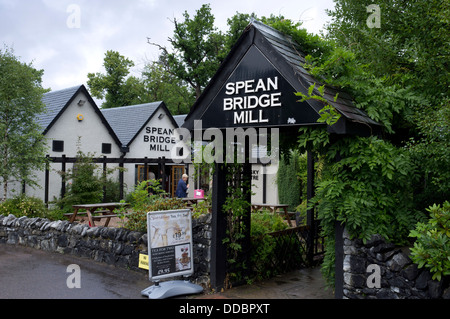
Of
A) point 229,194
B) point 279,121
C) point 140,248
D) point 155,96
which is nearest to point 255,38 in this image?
point 279,121

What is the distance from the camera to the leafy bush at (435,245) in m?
4.28

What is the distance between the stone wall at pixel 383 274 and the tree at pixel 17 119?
10.5 meters

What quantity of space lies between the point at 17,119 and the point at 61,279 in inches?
278

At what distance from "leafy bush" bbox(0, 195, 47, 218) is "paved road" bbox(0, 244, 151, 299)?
225 centimetres

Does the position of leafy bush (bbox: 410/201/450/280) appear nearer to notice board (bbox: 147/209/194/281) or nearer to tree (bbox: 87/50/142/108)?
notice board (bbox: 147/209/194/281)

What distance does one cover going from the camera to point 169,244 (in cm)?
665

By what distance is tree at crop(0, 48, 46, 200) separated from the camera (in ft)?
40.3

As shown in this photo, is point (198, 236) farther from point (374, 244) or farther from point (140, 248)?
point (374, 244)

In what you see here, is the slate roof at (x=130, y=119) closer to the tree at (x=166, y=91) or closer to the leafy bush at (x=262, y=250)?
the tree at (x=166, y=91)

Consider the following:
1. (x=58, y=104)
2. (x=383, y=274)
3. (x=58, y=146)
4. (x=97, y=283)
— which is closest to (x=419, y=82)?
(x=383, y=274)

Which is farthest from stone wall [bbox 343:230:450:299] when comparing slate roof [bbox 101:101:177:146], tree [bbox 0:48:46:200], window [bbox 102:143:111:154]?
slate roof [bbox 101:101:177:146]

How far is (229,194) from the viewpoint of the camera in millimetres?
6906

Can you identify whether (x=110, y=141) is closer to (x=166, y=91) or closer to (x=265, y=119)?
(x=265, y=119)

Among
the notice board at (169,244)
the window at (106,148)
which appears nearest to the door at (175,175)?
the window at (106,148)
